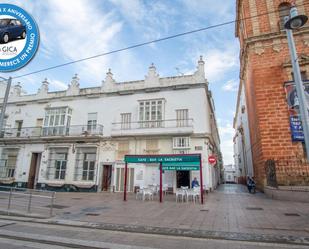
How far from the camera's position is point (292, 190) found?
1160cm

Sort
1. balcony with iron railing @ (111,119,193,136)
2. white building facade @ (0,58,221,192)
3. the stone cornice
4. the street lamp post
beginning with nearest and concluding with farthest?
the street lamp post → balcony with iron railing @ (111,119,193,136) → white building facade @ (0,58,221,192) → the stone cornice

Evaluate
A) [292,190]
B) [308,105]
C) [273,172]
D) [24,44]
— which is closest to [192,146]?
[273,172]

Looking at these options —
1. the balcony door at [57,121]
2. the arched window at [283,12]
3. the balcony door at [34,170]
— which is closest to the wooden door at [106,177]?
the balcony door at [57,121]

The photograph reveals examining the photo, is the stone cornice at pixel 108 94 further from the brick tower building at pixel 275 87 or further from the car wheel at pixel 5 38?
the car wheel at pixel 5 38

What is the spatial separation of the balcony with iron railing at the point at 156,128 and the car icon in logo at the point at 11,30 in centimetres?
1342

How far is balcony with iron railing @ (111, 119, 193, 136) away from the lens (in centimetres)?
1780

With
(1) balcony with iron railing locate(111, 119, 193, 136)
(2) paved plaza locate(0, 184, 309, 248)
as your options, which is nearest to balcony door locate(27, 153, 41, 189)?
(1) balcony with iron railing locate(111, 119, 193, 136)

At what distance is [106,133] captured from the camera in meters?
20.5

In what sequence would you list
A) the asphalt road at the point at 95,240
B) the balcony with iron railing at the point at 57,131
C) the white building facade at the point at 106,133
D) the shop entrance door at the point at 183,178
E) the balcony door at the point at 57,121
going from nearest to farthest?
the asphalt road at the point at 95,240 < the shop entrance door at the point at 183,178 < the white building facade at the point at 106,133 < the balcony with iron railing at the point at 57,131 < the balcony door at the point at 57,121

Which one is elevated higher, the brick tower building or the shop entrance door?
the brick tower building

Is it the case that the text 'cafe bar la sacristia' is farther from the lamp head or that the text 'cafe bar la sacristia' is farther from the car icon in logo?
the car icon in logo

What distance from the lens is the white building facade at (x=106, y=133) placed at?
59.6 ft

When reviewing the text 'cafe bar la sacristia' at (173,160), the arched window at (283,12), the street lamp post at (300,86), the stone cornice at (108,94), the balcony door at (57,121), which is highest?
the arched window at (283,12)

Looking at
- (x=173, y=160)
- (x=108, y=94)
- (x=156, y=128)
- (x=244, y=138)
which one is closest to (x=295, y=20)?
(x=173, y=160)
